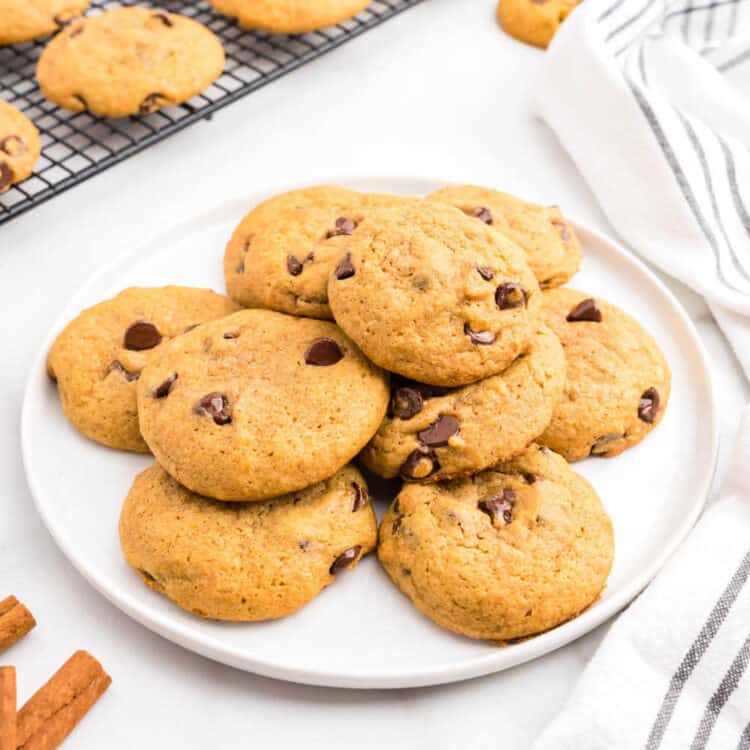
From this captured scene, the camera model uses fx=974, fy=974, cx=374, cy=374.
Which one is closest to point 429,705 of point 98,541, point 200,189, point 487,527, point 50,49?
point 487,527

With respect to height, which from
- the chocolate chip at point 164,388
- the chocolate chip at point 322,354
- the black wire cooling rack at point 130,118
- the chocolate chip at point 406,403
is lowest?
the black wire cooling rack at point 130,118

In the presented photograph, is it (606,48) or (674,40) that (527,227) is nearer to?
(606,48)

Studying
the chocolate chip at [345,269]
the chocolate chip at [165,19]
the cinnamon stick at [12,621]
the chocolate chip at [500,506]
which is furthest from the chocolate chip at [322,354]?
the chocolate chip at [165,19]

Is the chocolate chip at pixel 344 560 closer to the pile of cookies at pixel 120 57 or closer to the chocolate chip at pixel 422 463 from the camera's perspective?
the chocolate chip at pixel 422 463

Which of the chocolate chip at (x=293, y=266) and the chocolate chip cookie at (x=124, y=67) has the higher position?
the chocolate chip at (x=293, y=266)

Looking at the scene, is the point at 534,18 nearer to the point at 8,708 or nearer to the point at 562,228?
the point at 562,228
